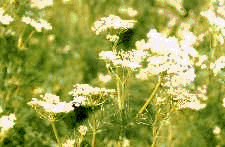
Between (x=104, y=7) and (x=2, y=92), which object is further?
(x=104, y=7)

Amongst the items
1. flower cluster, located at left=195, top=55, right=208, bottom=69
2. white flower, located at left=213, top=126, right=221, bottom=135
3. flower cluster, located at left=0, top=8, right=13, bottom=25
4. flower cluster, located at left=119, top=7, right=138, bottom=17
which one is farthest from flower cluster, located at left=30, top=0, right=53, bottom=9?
white flower, located at left=213, top=126, right=221, bottom=135

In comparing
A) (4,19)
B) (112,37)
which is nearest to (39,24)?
(4,19)


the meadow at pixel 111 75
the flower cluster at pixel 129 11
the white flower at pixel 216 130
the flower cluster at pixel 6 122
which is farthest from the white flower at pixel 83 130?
the flower cluster at pixel 129 11

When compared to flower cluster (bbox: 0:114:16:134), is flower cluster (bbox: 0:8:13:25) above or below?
above

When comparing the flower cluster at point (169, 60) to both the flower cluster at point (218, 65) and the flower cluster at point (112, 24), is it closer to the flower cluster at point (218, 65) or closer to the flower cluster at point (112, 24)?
the flower cluster at point (112, 24)

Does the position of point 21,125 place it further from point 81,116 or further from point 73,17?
point 73,17

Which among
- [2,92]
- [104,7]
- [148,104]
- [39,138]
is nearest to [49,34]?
[104,7]

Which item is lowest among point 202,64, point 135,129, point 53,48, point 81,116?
point 135,129

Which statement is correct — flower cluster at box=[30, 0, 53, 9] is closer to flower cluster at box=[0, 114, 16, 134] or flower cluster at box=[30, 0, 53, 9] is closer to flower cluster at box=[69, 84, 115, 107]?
flower cluster at box=[0, 114, 16, 134]

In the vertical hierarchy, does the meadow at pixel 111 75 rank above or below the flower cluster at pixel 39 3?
below
